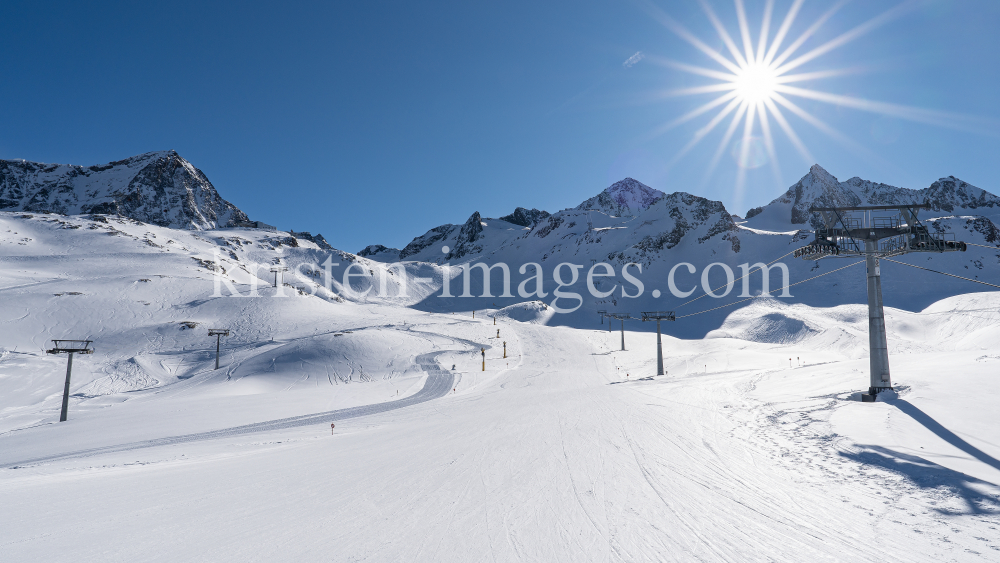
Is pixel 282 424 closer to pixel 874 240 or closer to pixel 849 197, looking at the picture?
pixel 874 240

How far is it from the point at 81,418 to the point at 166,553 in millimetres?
26599

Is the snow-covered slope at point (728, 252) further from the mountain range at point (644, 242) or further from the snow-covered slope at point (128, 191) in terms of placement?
the snow-covered slope at point (128, 191)

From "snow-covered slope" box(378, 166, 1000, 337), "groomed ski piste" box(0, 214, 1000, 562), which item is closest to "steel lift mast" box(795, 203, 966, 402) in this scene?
"groomed ski piste" box(0, 214, 1000, 562)

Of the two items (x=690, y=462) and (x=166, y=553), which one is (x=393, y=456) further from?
Answer: (x=690, y=462)

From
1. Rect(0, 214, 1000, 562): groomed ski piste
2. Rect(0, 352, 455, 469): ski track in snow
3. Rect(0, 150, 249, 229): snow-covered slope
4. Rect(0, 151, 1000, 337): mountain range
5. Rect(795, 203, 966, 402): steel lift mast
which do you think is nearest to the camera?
Rect(0, 214, 1000, 562): groomed ski piste

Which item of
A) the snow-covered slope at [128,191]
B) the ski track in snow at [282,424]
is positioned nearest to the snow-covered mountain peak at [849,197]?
the ski track in snow at [282,424]

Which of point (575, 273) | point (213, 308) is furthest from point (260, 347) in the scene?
point (575, 273)

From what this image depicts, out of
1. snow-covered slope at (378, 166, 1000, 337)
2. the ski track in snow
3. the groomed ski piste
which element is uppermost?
snow-covered slope at (378, 166, 1000, 337)

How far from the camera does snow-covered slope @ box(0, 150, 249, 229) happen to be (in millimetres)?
168500

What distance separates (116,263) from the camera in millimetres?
71188

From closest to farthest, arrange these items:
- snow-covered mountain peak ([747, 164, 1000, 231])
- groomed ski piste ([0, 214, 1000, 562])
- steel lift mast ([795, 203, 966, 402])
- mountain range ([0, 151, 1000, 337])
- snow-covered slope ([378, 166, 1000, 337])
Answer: groomed ski piste ([0, 214, 1000, 562]) → steel lift mast ([795, 203, 966, 402]) → snow-covered slope ([378, 166, 1000, 337]) → mountain range ([0, 151, 1000, 337]) → snow-covered mountain peak ([747, 164, 1000, 231])

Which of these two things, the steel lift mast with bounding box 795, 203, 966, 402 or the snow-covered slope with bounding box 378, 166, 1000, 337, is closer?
the steel lift mast with bounding box 795, 203, 966, 402

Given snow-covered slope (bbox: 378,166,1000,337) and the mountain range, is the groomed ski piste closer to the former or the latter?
the mountain range

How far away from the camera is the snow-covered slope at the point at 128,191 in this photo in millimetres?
168500
